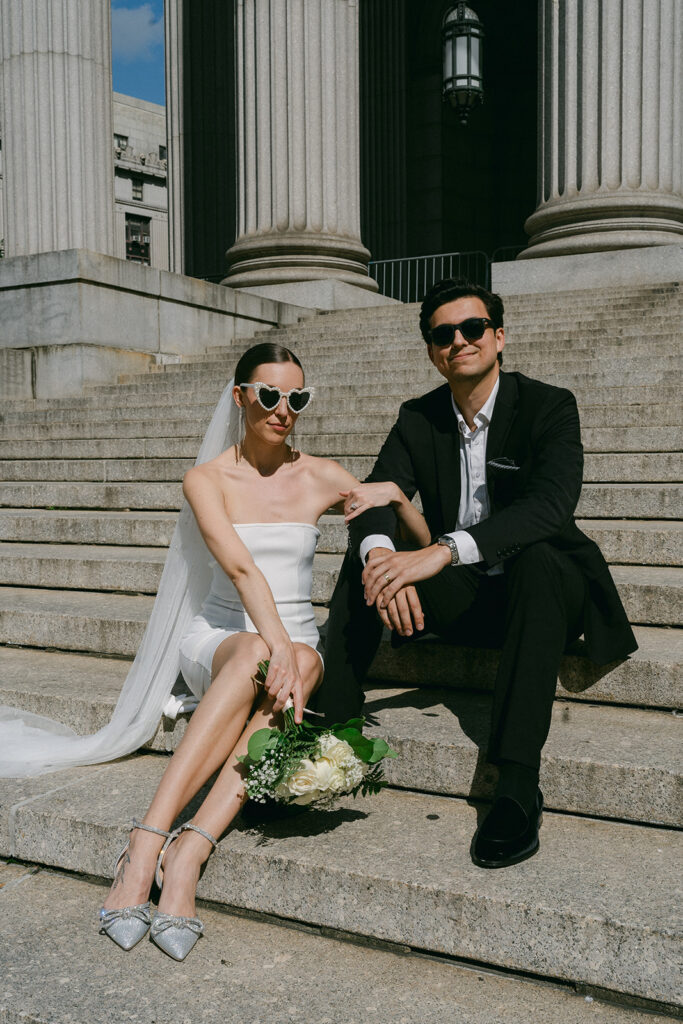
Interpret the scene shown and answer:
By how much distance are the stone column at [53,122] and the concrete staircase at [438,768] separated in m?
6.03

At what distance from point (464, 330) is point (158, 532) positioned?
3.01m

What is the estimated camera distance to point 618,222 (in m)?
11.1

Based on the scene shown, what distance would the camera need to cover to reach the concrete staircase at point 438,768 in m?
2.45

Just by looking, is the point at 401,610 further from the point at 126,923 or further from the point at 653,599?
the point at 653,599

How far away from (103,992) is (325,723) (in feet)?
3.52

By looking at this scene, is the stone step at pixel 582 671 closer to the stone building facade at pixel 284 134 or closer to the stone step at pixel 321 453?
the stone step at pixel 321 453

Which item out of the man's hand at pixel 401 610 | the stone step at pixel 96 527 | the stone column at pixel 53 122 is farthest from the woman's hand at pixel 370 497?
the stone column at pixel 53 122

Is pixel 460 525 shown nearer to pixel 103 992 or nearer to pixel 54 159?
pixel 103 992

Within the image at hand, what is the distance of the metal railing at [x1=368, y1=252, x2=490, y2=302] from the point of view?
61.3 feet

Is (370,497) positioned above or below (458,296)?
below

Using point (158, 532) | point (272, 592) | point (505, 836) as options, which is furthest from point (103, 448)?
point (505, 836)

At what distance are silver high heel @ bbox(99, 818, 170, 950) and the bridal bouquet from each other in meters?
0.43

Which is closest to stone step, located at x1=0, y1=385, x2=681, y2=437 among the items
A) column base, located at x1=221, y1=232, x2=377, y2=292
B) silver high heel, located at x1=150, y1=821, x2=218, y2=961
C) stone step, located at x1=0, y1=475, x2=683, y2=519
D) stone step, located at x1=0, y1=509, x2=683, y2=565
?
stone step, located at x1=0, y1=475, x2=683, y2=519

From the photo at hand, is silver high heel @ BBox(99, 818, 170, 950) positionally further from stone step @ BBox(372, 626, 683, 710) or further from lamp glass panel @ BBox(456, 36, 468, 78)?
lamp glass panel @ BBox(456, 36, 468, 78)
